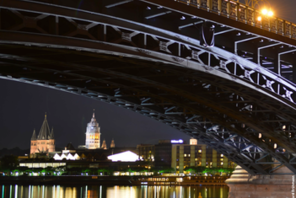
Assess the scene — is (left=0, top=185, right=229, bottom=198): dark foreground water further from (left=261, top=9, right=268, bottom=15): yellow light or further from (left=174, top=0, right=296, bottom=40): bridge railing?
(left=261, top=9, right=268, bottom=15): yellow light

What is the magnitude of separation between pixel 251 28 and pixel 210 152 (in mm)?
173709

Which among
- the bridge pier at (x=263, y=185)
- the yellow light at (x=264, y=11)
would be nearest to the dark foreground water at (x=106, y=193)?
the bridge pier at (x=263, y=185)

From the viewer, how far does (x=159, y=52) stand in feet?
60.6

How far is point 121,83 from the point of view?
28422 mm

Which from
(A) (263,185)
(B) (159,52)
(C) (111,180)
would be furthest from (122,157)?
(B) (159,52)

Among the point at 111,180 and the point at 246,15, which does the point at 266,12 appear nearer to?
the point at 246,15

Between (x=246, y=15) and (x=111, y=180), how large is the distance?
130m

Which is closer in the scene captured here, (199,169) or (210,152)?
(199,169)

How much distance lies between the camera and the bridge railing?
20625 mm

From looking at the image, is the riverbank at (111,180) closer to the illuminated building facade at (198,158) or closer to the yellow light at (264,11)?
the illuminated building facade at (198,158)

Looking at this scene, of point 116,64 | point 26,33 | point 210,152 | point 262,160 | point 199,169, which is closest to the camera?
point 26,33

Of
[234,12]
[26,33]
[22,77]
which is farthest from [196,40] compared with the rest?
[22,77]

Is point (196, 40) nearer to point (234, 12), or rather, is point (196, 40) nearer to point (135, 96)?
point (234, 12)

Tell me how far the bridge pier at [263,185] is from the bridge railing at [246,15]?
61.7 feet
